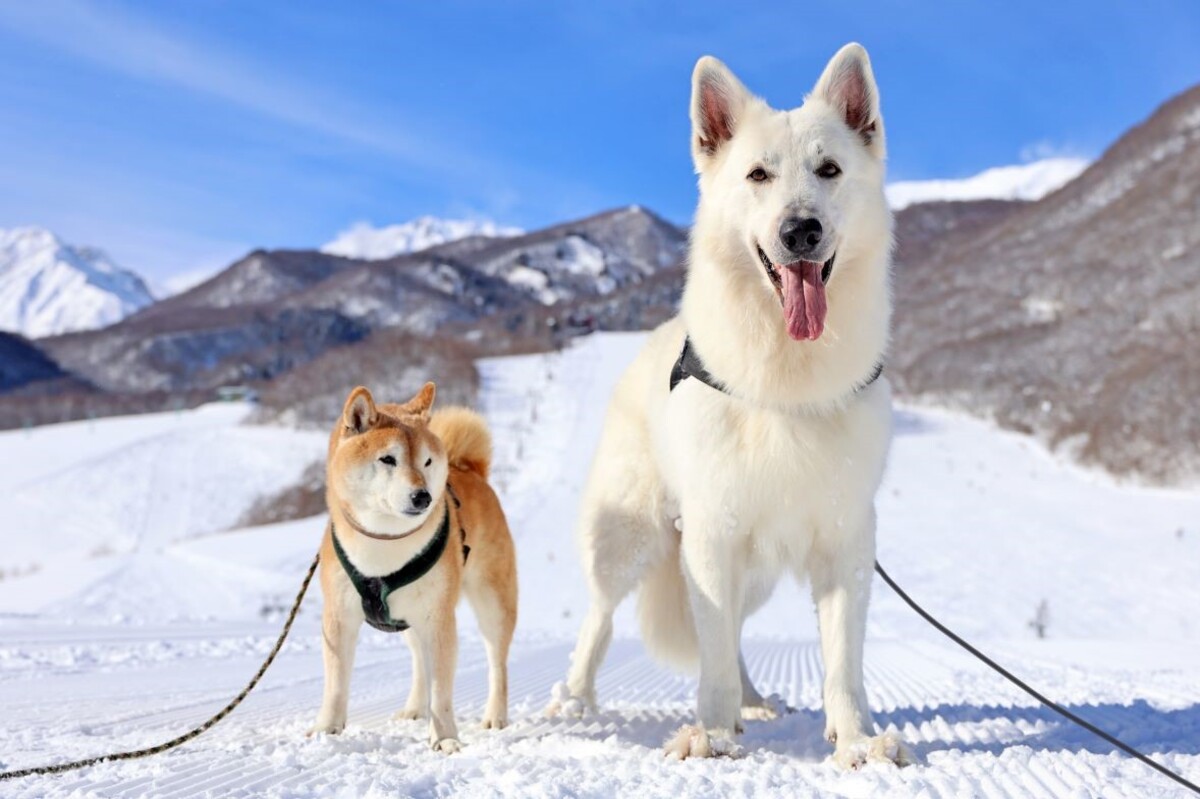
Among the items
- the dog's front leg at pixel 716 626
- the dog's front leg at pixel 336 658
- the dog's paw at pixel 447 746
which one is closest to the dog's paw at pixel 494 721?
the dog's paw at pixel 447 746

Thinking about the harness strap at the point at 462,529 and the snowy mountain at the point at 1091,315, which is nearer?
the harness strap at the point at 462,529

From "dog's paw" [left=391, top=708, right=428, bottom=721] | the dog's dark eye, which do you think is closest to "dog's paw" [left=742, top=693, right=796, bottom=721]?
"dog's paw" [left=391, top=708, right=428, bottom=721]

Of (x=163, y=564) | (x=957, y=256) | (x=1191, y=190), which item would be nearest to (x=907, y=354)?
(x=1191, y=190)

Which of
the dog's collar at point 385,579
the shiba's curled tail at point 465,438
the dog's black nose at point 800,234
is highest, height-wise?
the dog's black nose at point 800,234

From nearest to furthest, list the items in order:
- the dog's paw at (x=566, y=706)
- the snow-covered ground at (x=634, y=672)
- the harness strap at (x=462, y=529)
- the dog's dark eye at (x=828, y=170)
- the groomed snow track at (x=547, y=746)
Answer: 1. the groomed snow track at (x=547, y=746)
2. the snow-covered ground at (x=634, y=672)
3. the dog's dark eye at (x=828, y=170)
4. the harness strap at (x=462, y=529)
5. the dog's paw at (x=566, y=706)

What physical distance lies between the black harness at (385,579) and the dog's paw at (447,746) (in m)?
0.52

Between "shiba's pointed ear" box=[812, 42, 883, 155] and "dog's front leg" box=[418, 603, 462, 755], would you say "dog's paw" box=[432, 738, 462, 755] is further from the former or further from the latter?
"shiba's pointed ear" box=[812, 42, 883, 155]

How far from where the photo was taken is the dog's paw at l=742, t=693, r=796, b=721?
15.1ft

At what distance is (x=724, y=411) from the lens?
3.59 m

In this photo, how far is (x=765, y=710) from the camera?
4652 mm

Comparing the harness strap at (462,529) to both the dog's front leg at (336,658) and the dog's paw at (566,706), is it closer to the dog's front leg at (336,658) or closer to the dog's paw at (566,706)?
the dog's front leg at (336,658)

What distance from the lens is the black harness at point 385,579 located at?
364 cm

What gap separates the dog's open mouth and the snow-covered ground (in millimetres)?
1590

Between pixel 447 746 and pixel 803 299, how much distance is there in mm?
→ 2245
